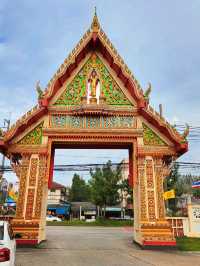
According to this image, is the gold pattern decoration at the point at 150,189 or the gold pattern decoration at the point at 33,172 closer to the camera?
the gold pattern decoration at the point at 150,189

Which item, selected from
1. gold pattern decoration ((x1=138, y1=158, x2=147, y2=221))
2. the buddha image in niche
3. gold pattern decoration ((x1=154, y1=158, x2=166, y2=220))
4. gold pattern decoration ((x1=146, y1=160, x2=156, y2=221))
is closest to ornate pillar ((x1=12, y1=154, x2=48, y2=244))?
the buddha image in niche

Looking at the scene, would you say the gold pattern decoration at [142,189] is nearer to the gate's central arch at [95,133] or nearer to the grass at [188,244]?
the gate's central arch at [95,133]

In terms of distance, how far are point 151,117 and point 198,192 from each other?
38956 mm

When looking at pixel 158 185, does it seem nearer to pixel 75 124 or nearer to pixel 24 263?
pixel 75 124

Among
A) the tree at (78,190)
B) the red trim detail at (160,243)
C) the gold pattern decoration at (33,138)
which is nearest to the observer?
the red trim detail at (160,243)

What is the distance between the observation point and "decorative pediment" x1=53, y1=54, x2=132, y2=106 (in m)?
12.0

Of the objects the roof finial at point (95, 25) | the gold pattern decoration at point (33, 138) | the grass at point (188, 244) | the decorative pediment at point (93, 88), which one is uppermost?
the roof finial at point (95, 25)

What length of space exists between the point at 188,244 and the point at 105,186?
21279mm

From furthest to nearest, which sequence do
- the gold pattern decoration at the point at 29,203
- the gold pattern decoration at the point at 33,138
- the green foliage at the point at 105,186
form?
the green foliage at the point at 105,186, the gold pattern decoration at the point at 33,138, the gold pattern decoration at the point at 29,203

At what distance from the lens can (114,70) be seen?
12.5 meters

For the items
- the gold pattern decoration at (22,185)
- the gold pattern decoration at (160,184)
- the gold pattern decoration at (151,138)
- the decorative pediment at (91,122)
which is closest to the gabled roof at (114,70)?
the gold pattern decoration at (151,138)

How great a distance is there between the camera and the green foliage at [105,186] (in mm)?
31844

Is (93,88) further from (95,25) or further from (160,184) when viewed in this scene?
(160,184)

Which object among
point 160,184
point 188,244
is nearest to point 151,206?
point 160,184
